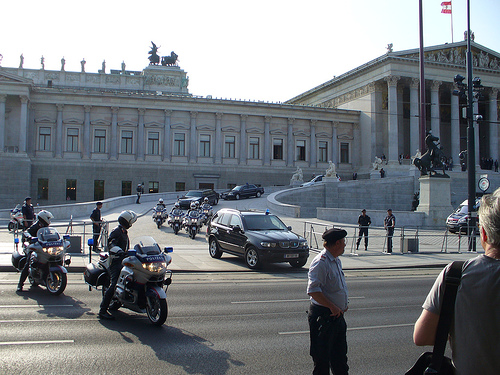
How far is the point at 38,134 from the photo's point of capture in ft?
189

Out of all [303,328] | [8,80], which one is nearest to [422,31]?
[303,328]

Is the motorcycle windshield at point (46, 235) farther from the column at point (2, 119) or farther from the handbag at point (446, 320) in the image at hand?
the column at point (2, 119)

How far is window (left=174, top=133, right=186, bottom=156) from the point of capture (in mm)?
61469

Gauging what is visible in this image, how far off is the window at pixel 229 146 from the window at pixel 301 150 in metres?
9.20

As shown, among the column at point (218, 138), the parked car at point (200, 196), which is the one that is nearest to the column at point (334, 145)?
the column at point (218, 138)

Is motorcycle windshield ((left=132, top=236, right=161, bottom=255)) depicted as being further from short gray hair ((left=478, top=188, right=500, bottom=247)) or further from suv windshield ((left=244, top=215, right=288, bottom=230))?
suv windshield ((left=244, top=215, right=288, bottom=230))

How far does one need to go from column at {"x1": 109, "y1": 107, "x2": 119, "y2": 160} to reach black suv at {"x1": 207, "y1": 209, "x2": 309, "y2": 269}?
43491 mm

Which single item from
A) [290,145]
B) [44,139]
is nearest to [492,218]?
[44,139]

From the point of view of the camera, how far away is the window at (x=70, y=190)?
188 feet

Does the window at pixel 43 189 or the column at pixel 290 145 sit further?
the column at pixel 290 145

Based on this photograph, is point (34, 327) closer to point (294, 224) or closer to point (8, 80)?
point (294, 224)

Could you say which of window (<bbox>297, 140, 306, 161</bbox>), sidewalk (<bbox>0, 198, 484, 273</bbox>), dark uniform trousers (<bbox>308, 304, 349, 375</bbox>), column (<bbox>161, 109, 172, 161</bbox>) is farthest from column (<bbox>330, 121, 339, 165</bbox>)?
dark uniform trousers (<bbox>308, 304, 349, 375</bbox>)

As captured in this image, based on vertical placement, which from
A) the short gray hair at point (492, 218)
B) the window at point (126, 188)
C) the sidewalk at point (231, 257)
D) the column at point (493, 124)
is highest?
the column at point (493, 124)

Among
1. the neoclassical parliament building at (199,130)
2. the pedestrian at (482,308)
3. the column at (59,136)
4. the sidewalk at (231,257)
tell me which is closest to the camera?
the pedestrian at (482,308)
